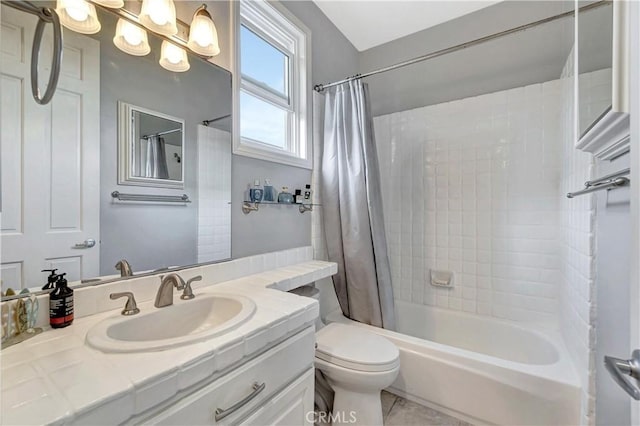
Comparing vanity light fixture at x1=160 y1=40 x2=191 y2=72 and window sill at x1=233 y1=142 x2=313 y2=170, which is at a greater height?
vanity light fixture at x1=160 y1=40 x2=191 y2=72

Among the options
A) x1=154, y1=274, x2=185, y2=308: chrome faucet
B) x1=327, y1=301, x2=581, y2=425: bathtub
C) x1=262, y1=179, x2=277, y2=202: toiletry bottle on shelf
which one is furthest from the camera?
x1=262, y1=179, x2=277, y2=202: toiletry bottle on shelf

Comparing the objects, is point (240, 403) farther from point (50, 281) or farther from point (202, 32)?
point (202, 32)

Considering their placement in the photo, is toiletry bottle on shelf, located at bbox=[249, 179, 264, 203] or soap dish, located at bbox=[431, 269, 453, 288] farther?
soap dish, located at bbox=[431, 269, 453, 288]

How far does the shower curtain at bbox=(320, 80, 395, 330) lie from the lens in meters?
1.87

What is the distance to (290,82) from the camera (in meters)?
2.00

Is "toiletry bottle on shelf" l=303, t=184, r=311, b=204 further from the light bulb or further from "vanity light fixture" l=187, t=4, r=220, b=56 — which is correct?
the light bulb

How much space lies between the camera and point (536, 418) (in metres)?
1.30

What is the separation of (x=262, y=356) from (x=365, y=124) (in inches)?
62.6

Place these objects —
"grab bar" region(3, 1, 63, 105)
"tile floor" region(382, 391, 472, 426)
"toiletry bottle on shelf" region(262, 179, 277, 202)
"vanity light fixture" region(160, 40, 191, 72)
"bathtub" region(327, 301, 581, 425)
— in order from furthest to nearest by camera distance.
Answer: "toiletry bottle on shelf" region(262, 179, 277, 202) < "tile floor" region(382, 391, 472, 426) < "bathtub" region(327, 301, 581, 425) < "vanity light fixture" region(160, 40, 191, 72) < "grab bar" region(3, 1, 63, 105)

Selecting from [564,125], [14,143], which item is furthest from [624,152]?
[14,143]

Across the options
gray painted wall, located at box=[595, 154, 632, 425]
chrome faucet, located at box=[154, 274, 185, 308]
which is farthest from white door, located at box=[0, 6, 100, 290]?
gray painted wall, located at box=[595, 154, 632, 425]

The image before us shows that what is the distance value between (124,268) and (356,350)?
1137mm

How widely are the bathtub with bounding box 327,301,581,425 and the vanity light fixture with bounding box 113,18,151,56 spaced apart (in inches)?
73.6

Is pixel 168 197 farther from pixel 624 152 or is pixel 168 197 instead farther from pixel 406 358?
pixel 624 152
